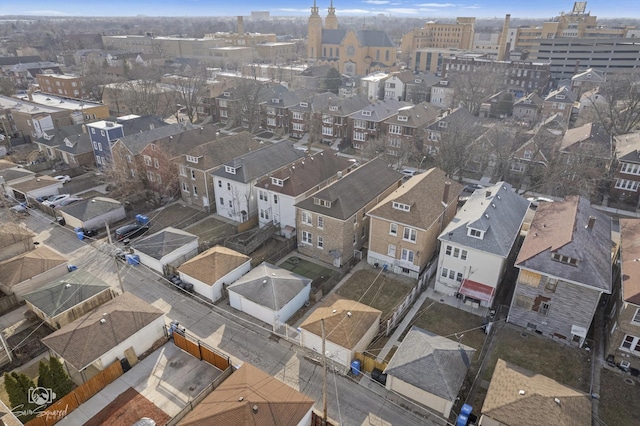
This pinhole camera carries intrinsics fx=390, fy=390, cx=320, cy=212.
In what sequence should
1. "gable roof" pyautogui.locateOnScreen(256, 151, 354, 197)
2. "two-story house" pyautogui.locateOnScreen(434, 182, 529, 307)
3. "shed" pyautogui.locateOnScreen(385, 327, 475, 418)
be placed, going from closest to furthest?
"shed" pyautogui.locateOnScreen(385, 327, 475, 418), "two-story house" pyautogui.locateOnScreen(434, 182, 529, 307), "gable roof" pyautogui.locateOnScreen(256, 151, 354, 197)

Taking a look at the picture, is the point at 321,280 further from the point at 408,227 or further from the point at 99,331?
the point at 99,331

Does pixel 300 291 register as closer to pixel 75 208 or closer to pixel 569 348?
pixel 569 348

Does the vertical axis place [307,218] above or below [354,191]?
below

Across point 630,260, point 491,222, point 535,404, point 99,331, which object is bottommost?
point 99,331

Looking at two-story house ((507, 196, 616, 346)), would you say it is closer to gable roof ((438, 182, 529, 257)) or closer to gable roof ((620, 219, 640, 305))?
gable roof ((620, 219, 640, 305))

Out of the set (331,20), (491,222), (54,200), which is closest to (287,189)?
(491,222)

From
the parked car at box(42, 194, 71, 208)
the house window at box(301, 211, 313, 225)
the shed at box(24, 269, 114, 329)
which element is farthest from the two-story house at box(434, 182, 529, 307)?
the parked car at box(42, 194, 71, 208)

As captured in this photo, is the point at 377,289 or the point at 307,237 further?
the point at 307,237
